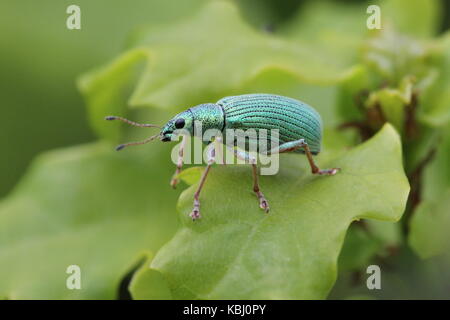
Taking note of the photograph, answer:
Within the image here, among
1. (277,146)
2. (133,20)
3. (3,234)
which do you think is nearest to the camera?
(277,146)

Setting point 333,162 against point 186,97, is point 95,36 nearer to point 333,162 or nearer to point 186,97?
point 186,97

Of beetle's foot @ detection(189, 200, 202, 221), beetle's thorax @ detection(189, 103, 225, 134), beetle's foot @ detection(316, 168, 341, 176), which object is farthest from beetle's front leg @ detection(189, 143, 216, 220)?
beetle's foot @ detection(316, 168, 341, 176)

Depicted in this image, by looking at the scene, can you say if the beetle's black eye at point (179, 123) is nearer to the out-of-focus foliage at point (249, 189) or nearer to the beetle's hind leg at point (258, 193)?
the out-of-focus foliage at point (249, 189)

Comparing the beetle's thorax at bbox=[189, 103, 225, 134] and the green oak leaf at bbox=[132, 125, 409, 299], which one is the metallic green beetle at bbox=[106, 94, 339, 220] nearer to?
the beetle's thorax at bbox=[189, 103, 225, 134]

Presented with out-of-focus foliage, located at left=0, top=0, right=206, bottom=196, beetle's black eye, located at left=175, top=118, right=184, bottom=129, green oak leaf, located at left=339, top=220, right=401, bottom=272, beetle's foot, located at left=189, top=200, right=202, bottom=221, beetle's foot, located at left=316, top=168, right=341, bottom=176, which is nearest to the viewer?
beetle's foot, located at left=189, top=200, right=202, bottom=221

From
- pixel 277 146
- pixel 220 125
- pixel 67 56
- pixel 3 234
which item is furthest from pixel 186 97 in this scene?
pixel 67 56

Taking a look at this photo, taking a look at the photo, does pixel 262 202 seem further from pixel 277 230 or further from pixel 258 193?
pixel 277 230
